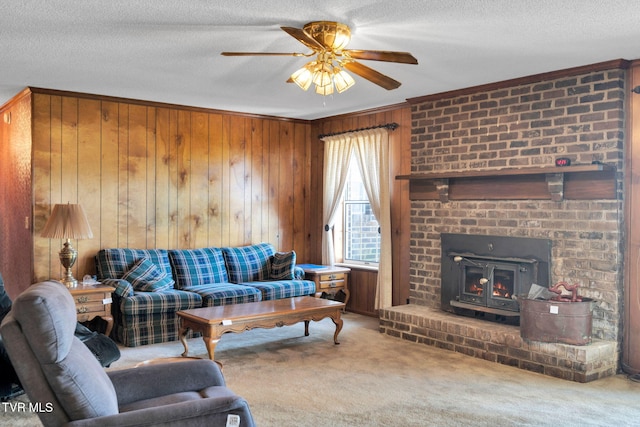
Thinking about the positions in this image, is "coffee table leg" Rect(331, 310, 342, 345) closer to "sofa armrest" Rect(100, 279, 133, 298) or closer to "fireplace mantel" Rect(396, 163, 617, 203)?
"fireplace mantel" Rect(396, 163, 617, 203)

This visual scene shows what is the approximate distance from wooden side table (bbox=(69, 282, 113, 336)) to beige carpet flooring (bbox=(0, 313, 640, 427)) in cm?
41

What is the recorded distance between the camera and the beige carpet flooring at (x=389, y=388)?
350 cm

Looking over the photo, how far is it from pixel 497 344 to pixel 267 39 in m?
3.00

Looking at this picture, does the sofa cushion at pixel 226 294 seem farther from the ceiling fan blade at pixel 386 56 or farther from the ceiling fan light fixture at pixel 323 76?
the ceiling fan blade at pixel 386 56

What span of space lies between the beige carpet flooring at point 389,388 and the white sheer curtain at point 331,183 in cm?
190

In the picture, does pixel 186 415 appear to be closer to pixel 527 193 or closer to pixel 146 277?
pixel 146 277

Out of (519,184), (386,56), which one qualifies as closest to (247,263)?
(519,184)

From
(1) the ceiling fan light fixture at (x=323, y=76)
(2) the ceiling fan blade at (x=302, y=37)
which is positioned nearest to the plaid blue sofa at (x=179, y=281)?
(1) the ceiling fan light fixture at (x=323, y=76)

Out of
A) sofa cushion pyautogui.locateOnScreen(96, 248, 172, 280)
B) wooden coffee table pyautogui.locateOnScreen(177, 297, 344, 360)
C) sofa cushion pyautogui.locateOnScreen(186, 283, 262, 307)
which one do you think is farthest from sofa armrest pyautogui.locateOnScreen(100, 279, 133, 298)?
wooden coffee table pyautogui.locateOnScreen(177, 297, 344, 360)

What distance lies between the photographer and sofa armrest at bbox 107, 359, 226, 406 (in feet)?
8.75

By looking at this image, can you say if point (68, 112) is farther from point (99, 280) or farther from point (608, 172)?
point (608, 172)

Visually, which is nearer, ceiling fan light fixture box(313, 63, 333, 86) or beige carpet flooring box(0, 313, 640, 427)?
beige carpet flooring box(0, 313, 640, 427)

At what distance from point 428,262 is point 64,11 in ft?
13.1

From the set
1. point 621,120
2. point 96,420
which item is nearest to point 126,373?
point 96,420
